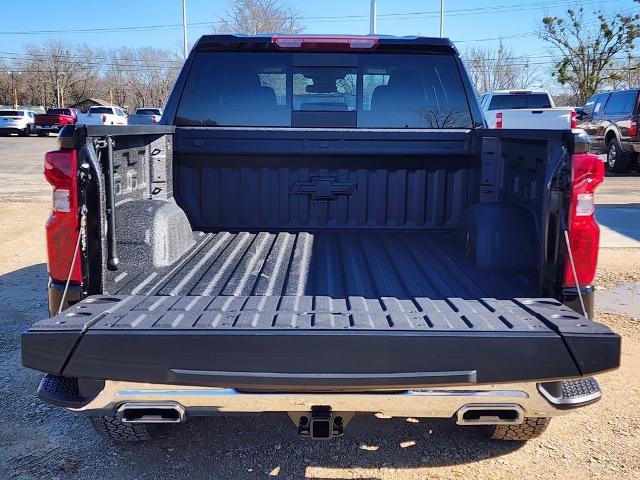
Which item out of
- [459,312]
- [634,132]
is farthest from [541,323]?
[634,132]

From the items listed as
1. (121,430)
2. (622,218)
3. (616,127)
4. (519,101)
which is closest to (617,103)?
(616,127)

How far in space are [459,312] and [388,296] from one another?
440 mm

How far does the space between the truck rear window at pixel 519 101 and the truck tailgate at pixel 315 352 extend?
53.0 feet

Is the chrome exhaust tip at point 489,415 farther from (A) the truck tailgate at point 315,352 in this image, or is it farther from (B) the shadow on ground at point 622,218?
(B) the shadow on ground at point 622,218

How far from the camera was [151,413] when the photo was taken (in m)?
2.41

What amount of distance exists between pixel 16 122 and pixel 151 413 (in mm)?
41316

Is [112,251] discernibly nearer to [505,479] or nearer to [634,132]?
[505,479]

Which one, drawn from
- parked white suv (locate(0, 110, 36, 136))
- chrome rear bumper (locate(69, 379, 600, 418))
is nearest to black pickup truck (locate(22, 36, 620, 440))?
chrome rear bumper (locate(69, 379, 600, 418))

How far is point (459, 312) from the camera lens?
8.11 ft

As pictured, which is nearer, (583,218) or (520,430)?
(583,218)

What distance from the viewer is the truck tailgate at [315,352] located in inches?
86.0

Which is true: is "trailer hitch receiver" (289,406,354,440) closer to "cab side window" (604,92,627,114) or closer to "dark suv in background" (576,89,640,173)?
"dark suv in background" (576,89,640,173)

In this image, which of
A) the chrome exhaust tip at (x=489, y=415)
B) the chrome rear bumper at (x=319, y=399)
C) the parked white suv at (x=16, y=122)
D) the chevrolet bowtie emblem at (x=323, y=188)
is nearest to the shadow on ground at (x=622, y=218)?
the chevrolet bowtie emblem at (x=323, y=188)

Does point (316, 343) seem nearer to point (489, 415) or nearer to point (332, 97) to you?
point (489, 415)
